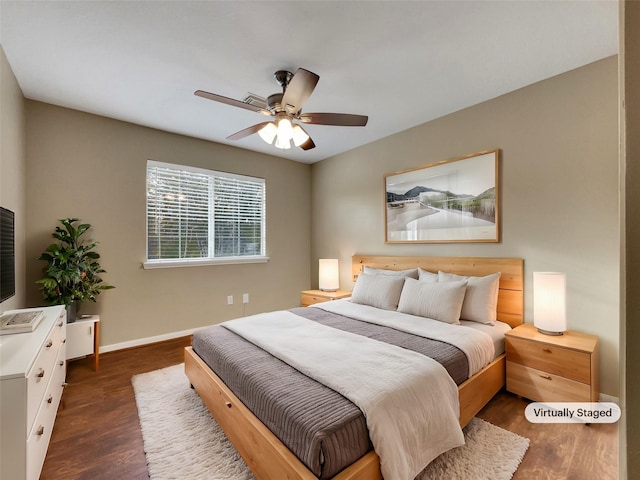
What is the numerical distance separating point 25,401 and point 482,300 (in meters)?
3.10

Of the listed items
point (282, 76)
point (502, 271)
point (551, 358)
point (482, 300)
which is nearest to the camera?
point (551, 358)

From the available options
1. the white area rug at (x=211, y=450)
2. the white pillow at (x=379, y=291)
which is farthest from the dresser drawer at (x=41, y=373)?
the white pillow at (x=379, y=291)

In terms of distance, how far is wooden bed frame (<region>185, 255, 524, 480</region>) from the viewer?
1.31 metres

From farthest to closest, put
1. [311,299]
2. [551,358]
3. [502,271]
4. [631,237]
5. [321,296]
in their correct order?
[311,299] → [321,296] → [502,271] → [551,358] → [631,237]

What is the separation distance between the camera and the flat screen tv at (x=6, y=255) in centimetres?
188

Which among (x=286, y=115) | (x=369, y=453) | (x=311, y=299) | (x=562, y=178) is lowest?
(x=369, y=453)

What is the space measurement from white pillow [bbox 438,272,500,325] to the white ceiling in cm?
178

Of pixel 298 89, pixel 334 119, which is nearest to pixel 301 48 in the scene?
pixel 298 89

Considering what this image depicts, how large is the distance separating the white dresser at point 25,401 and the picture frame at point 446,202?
3.38 meters

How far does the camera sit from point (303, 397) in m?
1.47

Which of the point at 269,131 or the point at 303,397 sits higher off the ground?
the point at 269,131

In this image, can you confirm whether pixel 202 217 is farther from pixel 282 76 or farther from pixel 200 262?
pixel 282 76

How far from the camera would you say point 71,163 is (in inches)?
124

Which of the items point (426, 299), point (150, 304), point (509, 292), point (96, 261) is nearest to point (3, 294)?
point (96, 261)
